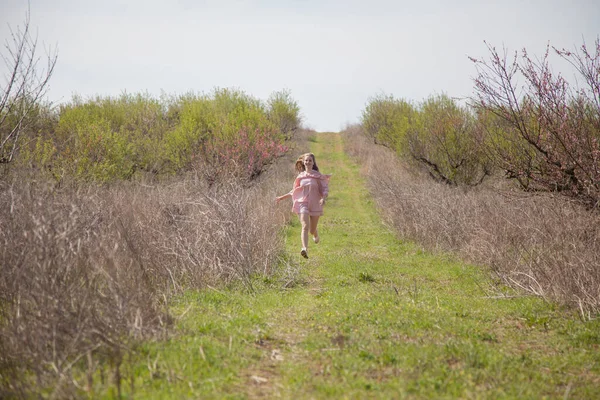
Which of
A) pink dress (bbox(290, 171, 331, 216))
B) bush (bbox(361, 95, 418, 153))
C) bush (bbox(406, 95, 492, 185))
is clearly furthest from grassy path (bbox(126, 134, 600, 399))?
bush (bbox(361, 95, 418, 153))

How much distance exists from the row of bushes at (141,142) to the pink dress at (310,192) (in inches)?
177

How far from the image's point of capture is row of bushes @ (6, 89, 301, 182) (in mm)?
16438

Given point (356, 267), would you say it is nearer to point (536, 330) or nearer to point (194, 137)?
point (536, 330)

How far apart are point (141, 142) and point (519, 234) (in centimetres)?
1505

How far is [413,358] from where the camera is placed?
532 cm

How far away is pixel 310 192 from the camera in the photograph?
11.4 metres

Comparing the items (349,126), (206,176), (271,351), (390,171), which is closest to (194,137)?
(206,176)

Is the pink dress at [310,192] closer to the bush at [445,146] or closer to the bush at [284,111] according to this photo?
the bush at [445,146]

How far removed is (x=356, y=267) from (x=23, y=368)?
22.9 feet

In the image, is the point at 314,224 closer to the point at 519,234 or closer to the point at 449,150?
the point at 519,234

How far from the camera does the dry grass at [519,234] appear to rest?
7531mm

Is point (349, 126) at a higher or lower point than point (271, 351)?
higher

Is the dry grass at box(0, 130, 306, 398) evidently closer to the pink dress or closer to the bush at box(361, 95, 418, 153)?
the pink dress

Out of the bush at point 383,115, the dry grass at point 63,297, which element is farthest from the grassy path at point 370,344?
the bush at point 383,115
